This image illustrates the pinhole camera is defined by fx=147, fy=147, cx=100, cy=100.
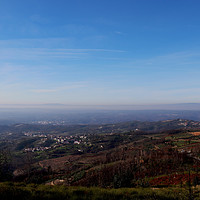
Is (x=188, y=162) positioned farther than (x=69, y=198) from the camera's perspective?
Yes

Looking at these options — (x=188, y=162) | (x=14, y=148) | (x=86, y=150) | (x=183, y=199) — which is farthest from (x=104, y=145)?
(x=183, y=199)

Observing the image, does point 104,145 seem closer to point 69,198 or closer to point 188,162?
point 188,162

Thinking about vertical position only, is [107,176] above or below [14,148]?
above

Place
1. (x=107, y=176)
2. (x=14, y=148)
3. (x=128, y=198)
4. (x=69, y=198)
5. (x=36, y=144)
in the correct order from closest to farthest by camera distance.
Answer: (x=69, y=198)
(x=128, y=198)
(x=107, y=176)
(x=14, y=148)
(x=36, y=144)

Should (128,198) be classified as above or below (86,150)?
above

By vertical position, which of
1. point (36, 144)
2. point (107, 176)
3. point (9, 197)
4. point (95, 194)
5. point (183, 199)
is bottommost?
point (36, 144)

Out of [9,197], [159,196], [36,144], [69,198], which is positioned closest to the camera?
[9,197]

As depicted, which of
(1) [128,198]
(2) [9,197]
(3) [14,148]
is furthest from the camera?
(3) [14,148]

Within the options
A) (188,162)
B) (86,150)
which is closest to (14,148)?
(86,150)

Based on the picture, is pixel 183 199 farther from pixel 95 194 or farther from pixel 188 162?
pixel 188 162
